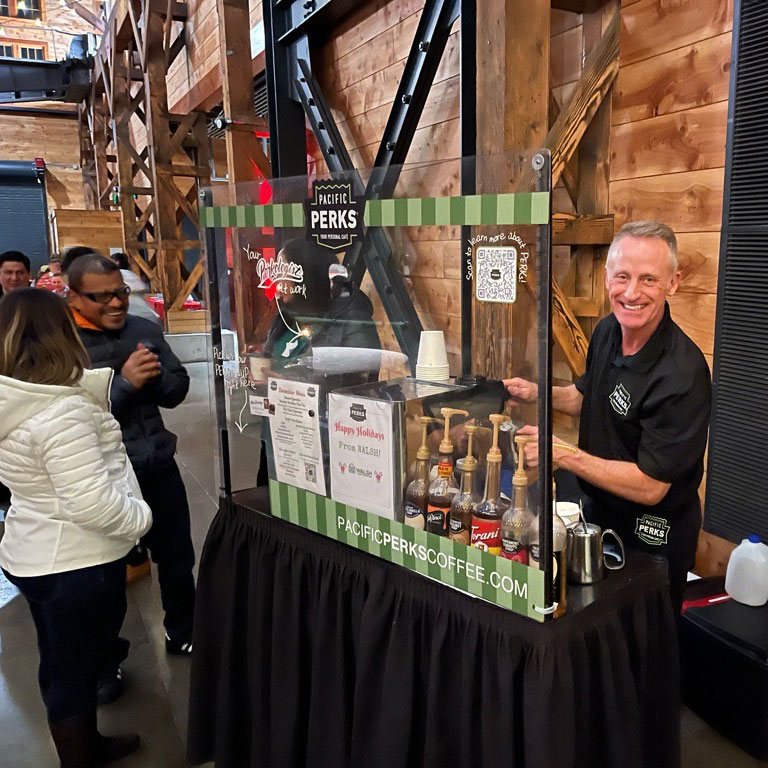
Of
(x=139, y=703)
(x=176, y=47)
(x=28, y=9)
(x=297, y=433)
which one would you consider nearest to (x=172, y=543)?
(x=139, y=703)

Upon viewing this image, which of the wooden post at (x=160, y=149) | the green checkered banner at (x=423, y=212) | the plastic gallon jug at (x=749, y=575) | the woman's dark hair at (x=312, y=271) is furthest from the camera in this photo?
the wooden post at (x=160, y=149)

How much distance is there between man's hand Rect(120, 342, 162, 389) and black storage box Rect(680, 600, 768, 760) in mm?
1921

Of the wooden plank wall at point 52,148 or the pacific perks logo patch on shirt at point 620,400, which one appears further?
the wooden plank wall at point 52,148

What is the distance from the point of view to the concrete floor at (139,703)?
2127 mm

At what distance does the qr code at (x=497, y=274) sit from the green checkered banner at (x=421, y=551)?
46 centimetres

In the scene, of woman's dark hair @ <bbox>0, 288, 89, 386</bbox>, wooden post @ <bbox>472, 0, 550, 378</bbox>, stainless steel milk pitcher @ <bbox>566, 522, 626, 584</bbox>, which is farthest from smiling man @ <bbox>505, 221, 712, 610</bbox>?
woman's dark hair @ <bbox>0, 288, 89, 386</bbox>

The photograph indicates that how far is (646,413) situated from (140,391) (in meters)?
1.66

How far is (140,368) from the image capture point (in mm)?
2320

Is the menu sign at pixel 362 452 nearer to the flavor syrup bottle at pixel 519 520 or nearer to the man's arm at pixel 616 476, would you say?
the flavor syrup bottle at pixel 519 520

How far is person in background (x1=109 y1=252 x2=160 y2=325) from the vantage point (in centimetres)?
749

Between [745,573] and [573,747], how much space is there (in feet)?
4.60

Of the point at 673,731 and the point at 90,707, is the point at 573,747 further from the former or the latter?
the point at 90,707

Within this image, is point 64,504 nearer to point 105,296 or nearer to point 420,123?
point 105,296

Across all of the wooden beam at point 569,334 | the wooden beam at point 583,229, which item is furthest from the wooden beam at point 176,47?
the wooden beam at point 569,334
